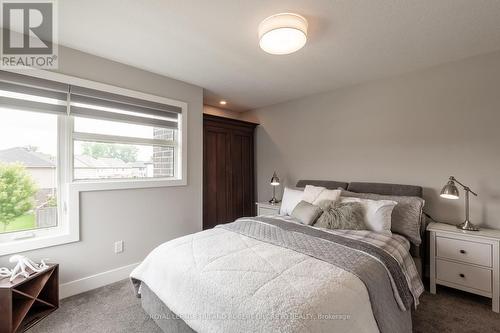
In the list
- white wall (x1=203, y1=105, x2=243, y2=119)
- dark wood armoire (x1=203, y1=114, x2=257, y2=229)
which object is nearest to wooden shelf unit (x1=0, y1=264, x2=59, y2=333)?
dark wood armoire (x1=203, y1=114, x2=257, y2=229)

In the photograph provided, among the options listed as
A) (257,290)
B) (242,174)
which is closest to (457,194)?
(257,290)

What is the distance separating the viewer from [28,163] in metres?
2.07

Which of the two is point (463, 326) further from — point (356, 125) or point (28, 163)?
point (28, 163)

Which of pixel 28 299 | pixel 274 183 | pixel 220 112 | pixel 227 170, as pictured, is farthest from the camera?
pixel 220 112

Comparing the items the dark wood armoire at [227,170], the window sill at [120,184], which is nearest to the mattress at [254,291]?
the window sill at [120,184]

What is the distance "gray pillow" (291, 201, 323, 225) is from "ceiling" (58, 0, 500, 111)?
5.11 feet

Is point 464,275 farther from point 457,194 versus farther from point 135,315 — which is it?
point 135,315

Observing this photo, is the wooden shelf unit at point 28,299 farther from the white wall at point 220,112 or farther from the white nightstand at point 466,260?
the white nightstand at point 466,260

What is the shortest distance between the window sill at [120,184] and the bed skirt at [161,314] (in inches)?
44.2

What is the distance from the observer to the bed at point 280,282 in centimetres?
106

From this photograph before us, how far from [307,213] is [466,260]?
4.77 feet

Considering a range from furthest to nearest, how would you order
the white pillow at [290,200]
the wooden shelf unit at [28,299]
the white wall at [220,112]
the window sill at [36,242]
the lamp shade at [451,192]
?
the white wall at [220,112]
the white pillow at [290,200]
the lamp shade at [451,192]
the window sill at [36,242]
the wooden shelf unit at [28,299]

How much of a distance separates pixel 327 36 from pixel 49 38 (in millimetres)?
2488

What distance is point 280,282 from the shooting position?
1.21 metres
